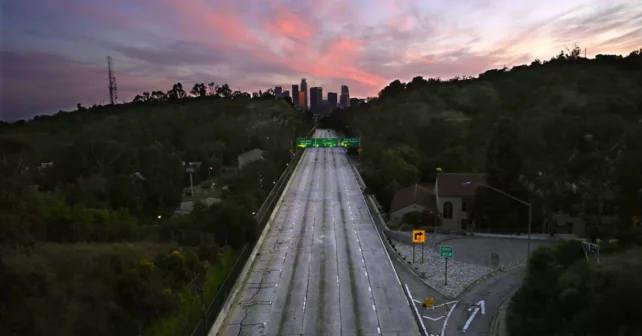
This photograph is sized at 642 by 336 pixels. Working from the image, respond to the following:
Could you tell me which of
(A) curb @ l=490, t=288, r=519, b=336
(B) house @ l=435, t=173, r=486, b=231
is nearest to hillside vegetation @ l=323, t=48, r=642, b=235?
(B) house @ l=435, t=173, r=486, b=231

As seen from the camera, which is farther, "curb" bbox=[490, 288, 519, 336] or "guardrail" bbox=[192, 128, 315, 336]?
"curb" bbox=[490, 288, 519, 336]

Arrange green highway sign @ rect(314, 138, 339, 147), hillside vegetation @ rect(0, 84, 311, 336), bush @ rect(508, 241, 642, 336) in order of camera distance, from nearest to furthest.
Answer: bush @ rect(508, 241, 642, 336), hillside vegetation @ rect(0, 84, 311, 336), green highway sign @ rect(314, 138, 339, 147)

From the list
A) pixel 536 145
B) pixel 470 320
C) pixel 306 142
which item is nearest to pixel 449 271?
pixel 470 320

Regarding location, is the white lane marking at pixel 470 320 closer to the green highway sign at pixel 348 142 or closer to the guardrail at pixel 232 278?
the guardrail at pixel 232 278

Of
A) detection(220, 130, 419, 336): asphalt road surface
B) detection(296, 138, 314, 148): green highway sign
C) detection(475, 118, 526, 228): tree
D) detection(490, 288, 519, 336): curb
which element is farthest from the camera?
detection(296, 138, 314, 148): green highway sign

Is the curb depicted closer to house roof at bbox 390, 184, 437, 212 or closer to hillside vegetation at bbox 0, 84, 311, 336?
hillside vegetation at bbox 0, 84, 311, 336

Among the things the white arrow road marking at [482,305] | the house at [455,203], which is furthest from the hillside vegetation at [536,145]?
the white arrow road marking at [482,305]

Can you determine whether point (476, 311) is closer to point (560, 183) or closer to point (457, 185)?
point (560, 183)

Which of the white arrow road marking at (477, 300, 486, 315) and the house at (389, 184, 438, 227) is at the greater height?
the house at (389, 184, 438, 227)

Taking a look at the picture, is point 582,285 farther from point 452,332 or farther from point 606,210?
point 606,210
